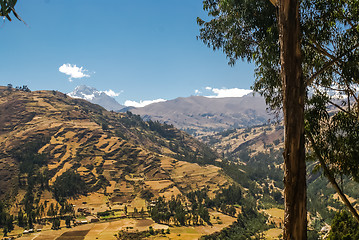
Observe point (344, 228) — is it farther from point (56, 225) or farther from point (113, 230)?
point (56, 225)

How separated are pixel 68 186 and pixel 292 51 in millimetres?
155713

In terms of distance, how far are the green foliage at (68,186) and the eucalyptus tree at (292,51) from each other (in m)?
141

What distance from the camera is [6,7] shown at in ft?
27.1

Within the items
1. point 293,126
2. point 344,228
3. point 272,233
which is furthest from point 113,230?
point 293,126

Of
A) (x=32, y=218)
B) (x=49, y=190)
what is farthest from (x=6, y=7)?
(x=49, y=190)

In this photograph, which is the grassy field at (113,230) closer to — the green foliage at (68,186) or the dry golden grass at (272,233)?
the dry golden grass at (272,233)

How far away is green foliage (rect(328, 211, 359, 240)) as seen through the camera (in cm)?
3423

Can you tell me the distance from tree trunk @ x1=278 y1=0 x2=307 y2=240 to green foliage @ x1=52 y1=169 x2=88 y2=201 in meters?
146

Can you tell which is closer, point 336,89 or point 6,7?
point 6,7

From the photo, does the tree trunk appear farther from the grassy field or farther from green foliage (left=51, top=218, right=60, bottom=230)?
green foliage (left=51, top=218, right=60, bottom=230)

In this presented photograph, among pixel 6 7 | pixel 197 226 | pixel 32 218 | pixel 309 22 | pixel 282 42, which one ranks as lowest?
pixel 197 226

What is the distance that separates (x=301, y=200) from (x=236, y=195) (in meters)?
156

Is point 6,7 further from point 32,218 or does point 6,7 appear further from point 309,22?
point 32,218

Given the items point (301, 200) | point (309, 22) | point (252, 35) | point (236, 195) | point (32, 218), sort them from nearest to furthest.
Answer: point (301, 200) < point (309, 22) < point (252, 35) < point (32, 218) < point (236, 195)
